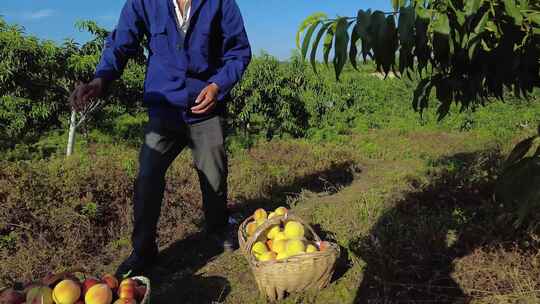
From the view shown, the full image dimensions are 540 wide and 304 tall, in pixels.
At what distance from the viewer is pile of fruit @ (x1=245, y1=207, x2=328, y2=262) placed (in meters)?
2.90

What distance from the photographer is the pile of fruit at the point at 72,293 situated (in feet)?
7.00

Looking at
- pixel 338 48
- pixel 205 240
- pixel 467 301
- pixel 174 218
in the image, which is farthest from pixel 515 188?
pixel 174 218

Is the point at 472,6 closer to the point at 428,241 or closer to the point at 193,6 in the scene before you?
the point at 193,6

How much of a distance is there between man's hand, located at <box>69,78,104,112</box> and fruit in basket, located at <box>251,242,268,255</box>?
1362mm

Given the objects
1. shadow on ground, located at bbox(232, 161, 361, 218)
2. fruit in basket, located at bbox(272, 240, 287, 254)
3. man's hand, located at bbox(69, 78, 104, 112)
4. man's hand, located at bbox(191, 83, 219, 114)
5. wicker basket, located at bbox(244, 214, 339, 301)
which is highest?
man's hand, located at bbox(69, 78, 104, 112)

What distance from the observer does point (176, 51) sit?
9.89 feet

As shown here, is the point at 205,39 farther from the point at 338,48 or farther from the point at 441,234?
the point at 441,234

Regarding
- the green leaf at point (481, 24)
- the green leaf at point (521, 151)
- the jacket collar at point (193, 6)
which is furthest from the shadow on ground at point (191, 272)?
the green leaf at point (481, 24)

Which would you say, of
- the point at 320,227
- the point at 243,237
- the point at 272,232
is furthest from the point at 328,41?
the point at 320,227

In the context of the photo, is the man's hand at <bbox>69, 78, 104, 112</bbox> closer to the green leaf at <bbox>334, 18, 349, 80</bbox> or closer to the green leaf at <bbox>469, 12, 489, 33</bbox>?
the green leaf at <bbox>334, 18, 349, 80</bbox>

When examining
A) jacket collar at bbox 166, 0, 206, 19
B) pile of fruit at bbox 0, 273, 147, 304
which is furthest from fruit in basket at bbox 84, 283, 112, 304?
jacket collar at bbox 166, 0, 206, 19

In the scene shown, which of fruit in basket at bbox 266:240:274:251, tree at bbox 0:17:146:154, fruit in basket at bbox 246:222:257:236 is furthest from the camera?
tree at bbox 0:17:146:154

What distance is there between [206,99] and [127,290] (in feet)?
3.89

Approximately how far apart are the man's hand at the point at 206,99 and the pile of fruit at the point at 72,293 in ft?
3.58
